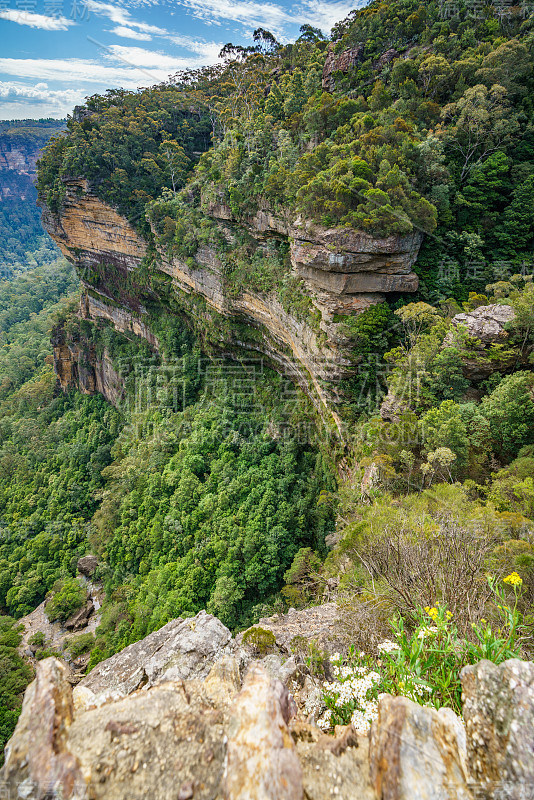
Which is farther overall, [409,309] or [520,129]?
[520,129]

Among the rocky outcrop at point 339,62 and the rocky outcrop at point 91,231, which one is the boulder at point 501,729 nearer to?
the rocky outcrop at point 339,62

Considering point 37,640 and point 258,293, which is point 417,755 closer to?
point 258,293

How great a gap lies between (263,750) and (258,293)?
17213 mm

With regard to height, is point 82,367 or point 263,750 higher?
point 263,750

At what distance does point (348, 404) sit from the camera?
13.1m

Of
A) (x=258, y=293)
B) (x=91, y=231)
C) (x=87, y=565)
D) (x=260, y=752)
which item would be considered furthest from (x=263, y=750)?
(x=91, y=231)

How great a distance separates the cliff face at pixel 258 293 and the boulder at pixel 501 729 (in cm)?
1071

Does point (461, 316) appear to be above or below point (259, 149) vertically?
below

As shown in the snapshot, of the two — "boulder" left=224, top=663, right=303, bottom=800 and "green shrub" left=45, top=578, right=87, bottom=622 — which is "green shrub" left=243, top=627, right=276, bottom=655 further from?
"green shrub" left=45, top=578, right=87, bottom=622

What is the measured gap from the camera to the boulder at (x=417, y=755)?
82.4 inches

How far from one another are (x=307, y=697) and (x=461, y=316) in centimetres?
994

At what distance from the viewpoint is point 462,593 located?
4.26 metres

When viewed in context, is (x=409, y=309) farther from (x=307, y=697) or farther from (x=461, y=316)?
(x=307, y=697)

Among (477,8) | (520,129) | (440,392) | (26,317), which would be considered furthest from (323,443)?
(26,317)
